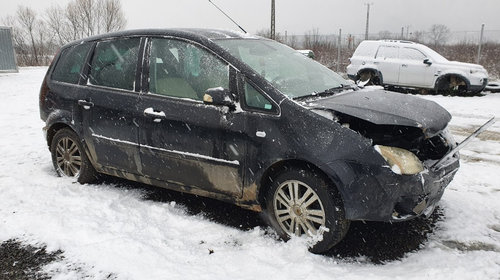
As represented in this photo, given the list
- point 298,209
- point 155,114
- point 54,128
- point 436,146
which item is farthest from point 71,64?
point 436,146

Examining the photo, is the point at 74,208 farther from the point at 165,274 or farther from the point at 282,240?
the point at 282,240

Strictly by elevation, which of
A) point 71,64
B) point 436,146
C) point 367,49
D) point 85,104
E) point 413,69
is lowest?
point 413,69

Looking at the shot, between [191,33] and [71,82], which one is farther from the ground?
[191,33]

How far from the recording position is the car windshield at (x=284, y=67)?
12.0ft

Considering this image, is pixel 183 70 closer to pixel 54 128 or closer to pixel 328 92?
pixel 328 92

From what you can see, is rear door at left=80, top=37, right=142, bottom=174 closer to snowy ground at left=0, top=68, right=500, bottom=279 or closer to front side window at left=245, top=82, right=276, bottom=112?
snowy ground at left=0, top=68, right=500, bottom=279

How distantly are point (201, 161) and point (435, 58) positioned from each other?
11.7 meters

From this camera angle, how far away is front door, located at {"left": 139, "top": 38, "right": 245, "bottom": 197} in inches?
141

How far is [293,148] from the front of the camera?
323 centimetres

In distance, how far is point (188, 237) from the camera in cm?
364

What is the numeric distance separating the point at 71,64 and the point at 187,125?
208 centimetres

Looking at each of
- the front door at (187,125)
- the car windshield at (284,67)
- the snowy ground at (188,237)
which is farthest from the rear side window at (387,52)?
the front door at (187,125)

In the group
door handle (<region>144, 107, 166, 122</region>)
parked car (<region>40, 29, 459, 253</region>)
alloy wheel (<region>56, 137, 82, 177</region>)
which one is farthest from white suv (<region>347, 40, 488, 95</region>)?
door handle (<region>144, 107, 166, 122</region>)

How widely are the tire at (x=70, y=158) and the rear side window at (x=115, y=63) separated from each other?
0.78 meters
